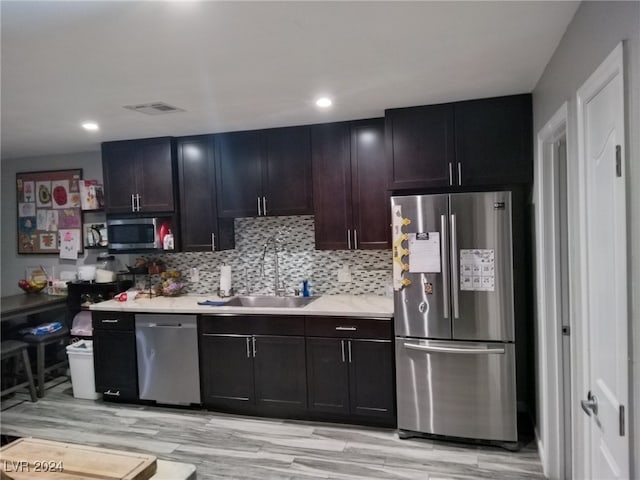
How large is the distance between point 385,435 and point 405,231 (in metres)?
1.53

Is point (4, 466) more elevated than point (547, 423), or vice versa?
point (4, 466)

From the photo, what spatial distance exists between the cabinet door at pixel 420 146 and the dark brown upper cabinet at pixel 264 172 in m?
0.76

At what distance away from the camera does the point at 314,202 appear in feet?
12.0

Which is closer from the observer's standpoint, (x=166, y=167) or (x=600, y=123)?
(x=600, y=123)

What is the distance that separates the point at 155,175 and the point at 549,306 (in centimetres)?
335

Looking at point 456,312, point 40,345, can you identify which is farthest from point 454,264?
point 40,345

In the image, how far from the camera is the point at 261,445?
10.4 ft

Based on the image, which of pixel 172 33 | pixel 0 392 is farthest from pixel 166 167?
pixel 0 392

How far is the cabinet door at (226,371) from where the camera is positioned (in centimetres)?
357

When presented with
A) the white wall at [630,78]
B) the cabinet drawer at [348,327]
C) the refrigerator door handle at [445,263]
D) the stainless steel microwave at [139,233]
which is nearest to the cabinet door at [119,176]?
the stainless steel microwave at [139,233]

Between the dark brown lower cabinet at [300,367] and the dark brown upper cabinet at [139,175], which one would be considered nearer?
the dark brown lower cabinet at [300,367]

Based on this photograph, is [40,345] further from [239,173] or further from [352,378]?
[352,378]

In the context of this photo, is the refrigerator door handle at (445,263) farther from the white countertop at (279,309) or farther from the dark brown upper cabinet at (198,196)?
the dark brown upper cabinet at (198,196)

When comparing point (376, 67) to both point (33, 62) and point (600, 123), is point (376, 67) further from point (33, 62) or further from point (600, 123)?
point (33, 62)
